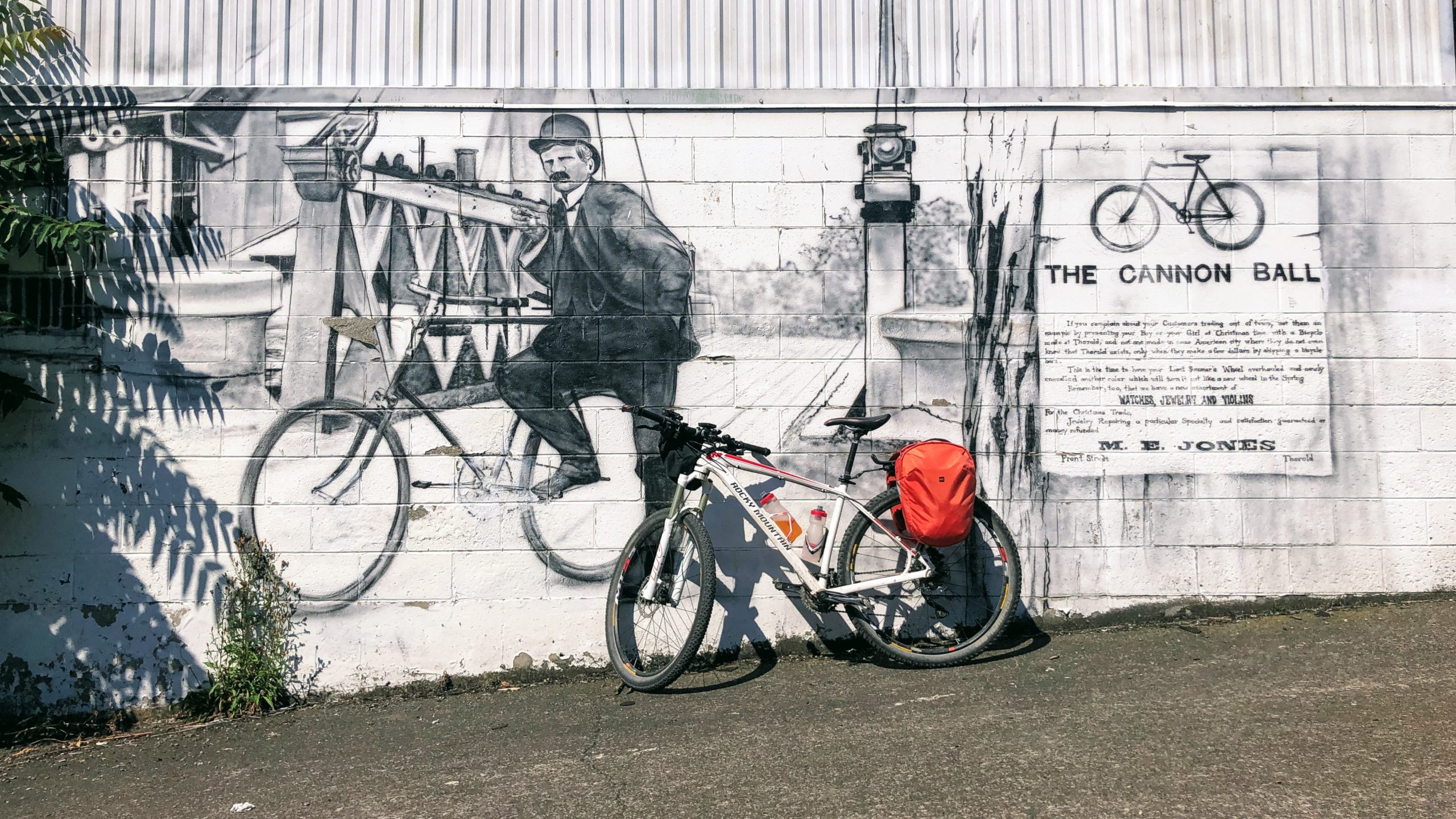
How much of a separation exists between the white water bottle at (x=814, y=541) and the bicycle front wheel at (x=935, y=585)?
110mm

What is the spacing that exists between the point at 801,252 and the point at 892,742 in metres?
2.48

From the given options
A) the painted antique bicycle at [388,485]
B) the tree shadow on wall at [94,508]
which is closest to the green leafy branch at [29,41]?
the tree shadow on wall at [94,508]

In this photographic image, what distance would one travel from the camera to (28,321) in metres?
4.60

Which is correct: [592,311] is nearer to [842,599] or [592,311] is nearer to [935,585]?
[842,599]

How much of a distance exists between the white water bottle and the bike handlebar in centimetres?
42

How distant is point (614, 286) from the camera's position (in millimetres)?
4754

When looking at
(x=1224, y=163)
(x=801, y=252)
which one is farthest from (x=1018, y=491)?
(x=1224, y=163)

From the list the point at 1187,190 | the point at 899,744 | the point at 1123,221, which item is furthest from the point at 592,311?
the point at 1187,190

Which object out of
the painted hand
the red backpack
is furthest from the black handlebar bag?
the painted hand

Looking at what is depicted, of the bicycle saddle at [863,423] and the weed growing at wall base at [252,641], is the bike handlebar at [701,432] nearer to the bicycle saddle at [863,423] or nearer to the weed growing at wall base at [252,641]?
the bicycle saddle at [863,423]

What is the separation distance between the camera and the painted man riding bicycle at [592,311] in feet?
15.5

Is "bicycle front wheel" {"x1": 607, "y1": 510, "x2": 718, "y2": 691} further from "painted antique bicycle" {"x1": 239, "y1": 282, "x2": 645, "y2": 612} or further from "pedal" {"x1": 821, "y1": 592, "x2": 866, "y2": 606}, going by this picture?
"pedal" {"x1": 821, "y1": 592, "x2": 866, "y2": 606}

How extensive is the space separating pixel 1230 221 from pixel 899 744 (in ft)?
10.9

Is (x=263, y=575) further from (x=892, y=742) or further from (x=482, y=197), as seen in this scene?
(x=892, y=742)
